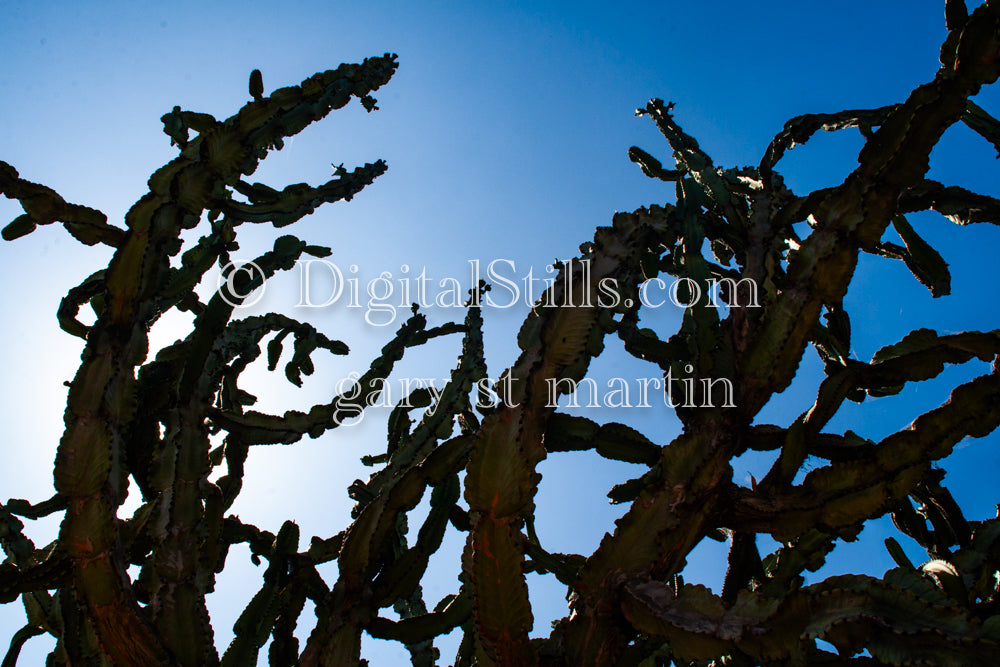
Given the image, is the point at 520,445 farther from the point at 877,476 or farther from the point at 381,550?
the point at 877,476

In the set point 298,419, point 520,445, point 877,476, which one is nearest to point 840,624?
point 877,476

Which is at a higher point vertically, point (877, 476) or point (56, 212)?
point (56, 212)

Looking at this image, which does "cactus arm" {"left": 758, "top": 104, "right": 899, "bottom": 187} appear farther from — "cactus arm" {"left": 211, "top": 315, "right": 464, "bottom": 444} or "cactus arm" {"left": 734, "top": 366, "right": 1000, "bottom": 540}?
"cactus arm" {"left": 211, "top": 315, "right": 464, "bottom": 444}

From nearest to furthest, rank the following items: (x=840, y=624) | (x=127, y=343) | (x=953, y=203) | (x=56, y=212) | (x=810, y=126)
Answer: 1. (x=840, y=624)
2. (x=127, y=343)
3. (x=56, y=212)
4. (x=953, y=203)
5. (x=810, y=126)

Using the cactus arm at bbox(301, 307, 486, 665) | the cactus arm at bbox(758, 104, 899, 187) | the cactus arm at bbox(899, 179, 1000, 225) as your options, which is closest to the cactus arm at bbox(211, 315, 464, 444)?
the cactus arm at bbox(301, 307, 486, 665)

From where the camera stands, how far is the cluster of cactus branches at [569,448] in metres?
1.42

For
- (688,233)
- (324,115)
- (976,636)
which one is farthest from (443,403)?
(976,636)

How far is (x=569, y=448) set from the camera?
5.97 feet

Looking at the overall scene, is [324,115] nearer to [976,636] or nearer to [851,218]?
[851,218]

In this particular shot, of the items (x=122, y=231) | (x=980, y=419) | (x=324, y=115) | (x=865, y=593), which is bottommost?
(x=865, y=593)

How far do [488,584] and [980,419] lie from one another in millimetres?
1247

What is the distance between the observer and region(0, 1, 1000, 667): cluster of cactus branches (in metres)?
1.42

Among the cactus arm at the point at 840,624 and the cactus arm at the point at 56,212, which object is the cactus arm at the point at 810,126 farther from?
the cactus arm at the point at 56,212

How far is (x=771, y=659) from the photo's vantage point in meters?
1.23
